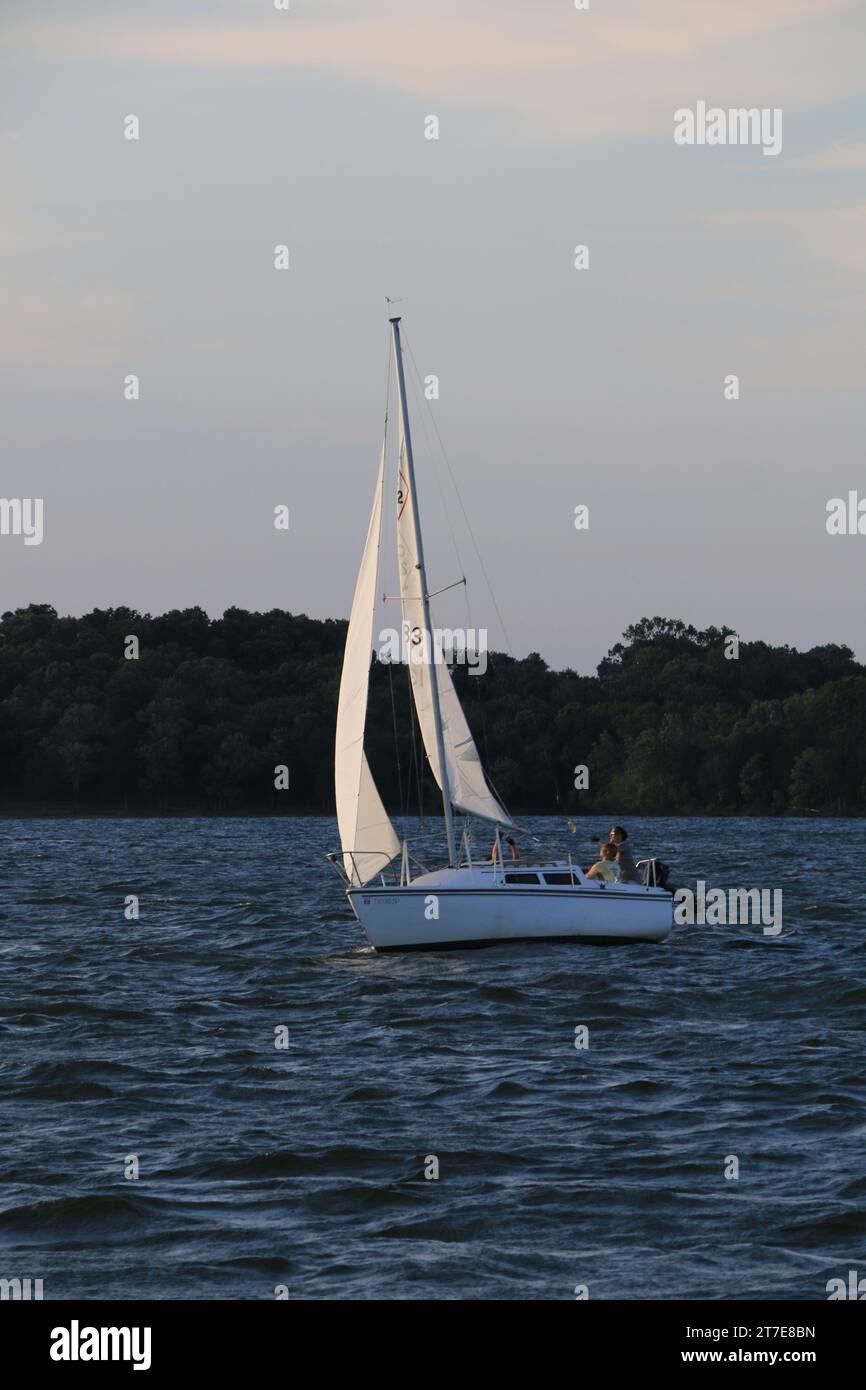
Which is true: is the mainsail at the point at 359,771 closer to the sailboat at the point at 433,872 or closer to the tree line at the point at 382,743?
the sailboat at the point at 433,872

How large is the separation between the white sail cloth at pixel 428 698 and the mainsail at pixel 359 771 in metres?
1.75

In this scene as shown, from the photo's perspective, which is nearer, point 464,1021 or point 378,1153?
point 378,1153

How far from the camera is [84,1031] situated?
26578 millimetres

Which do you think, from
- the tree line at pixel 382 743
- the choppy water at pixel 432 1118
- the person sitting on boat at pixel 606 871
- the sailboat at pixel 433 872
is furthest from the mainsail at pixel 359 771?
the tree line at pixel 382 743

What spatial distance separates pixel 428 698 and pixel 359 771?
2.92 meters

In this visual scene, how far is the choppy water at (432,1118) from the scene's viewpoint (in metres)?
14.6

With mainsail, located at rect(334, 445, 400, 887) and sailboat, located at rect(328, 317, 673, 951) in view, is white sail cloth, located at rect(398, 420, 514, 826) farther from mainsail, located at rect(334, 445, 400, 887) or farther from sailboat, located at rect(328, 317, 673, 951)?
mainsail, located at rect(334, 445, 400, 887)

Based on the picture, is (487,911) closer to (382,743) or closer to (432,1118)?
(432,1118)

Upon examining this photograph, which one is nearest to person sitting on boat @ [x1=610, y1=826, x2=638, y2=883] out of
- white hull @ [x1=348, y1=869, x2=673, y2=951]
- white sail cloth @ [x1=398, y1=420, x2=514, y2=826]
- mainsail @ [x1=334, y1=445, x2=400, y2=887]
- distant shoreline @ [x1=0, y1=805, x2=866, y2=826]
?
white hull @ [x1=348, y1=869, x2=673, y2=951]

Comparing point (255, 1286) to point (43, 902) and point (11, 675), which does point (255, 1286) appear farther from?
point (11, 675)

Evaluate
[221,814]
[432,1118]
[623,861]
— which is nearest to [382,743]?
[221,814]

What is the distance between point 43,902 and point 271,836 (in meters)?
66.1
